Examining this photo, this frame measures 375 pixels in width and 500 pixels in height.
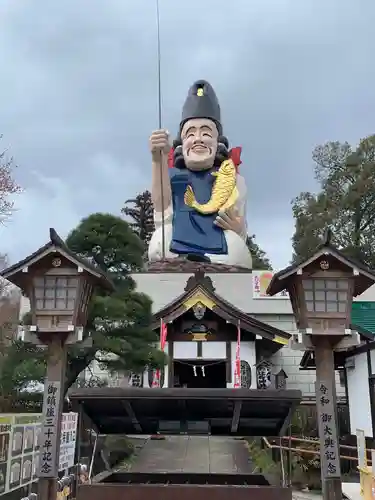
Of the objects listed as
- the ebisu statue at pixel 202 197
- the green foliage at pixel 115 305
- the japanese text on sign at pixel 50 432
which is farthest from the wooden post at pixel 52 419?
the ebisu statue at pixel 202 197

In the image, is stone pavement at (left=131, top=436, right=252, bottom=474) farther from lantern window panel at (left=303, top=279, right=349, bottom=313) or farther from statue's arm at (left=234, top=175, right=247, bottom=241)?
statue's arm at (left=234, top=175, right=247, bottom=241)

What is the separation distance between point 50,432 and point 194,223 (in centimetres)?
Answer: 1575

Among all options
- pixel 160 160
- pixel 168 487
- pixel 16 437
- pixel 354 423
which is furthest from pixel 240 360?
pixel 168 487

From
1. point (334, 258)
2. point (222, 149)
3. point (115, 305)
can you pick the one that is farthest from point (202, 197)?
point (334, 258)

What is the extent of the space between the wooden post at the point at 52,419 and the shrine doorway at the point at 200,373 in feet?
35.3

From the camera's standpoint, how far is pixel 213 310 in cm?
1736

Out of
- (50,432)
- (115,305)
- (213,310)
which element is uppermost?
(213,310)

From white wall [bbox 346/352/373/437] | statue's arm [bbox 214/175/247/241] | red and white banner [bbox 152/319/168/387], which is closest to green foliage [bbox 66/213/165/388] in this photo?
red and white banner [bbox 152/319/168/387]

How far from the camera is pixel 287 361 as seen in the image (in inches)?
772

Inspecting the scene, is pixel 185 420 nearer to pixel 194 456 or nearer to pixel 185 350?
pixel 194 456

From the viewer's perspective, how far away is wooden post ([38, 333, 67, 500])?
674cm

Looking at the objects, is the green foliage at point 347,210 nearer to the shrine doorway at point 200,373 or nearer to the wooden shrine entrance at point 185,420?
the shrine doorway at point 200,373

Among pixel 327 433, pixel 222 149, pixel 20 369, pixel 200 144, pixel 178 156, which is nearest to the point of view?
pixel 327 433

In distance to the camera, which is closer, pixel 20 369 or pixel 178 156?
pixel 20 369
